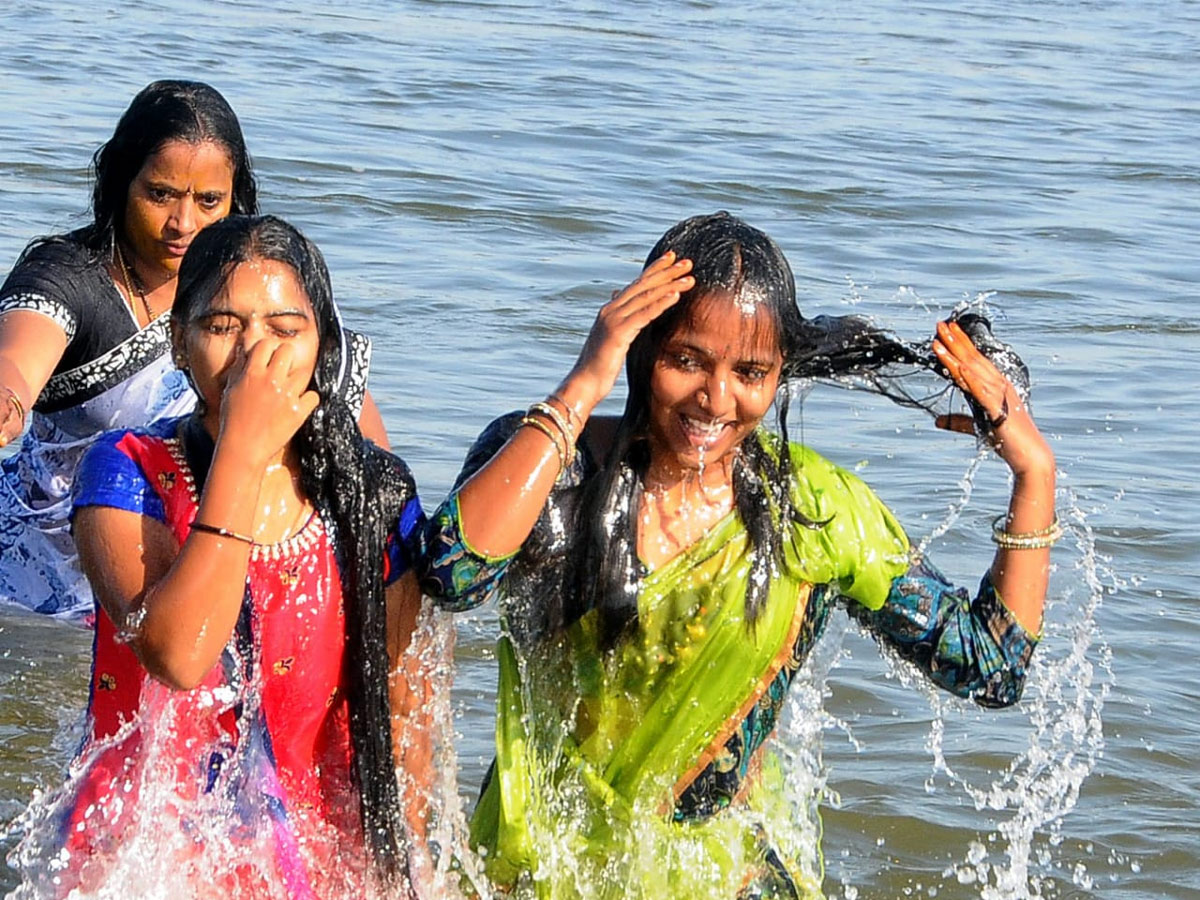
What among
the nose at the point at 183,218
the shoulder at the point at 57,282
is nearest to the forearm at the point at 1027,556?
the nose at the point at 183,218

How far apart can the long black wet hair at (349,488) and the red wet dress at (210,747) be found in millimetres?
39

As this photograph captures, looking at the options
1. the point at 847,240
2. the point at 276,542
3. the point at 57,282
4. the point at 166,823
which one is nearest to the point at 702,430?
the point at 276,542

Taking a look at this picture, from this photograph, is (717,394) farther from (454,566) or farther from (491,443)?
(454,566)

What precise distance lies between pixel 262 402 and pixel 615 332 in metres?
0.58

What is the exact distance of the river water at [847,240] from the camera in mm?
5406

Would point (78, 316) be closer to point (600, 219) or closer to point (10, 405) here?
point (10, 405)

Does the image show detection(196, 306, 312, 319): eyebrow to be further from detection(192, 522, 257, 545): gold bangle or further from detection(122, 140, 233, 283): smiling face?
detection(122, 140, 233, 283): smiling face

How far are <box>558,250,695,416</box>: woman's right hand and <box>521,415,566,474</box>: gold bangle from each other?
6 cm

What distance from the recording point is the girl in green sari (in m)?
3.50

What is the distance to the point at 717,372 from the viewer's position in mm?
3426

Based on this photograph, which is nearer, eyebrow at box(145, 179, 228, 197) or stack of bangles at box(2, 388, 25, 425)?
stack of bangles at box(2, 388, 25, 425)

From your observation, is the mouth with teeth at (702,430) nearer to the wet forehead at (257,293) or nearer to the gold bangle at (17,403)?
the wet forehead at (257,293)

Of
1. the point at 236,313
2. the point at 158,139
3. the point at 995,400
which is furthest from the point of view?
the point at 158,139

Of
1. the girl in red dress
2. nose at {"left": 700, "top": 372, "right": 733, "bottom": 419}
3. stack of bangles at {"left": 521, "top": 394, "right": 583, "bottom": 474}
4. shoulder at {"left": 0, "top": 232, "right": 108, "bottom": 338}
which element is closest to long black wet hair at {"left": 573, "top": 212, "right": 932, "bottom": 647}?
nose at {"left": 700, "top": 372, "right": 733, "bottom": 419}
